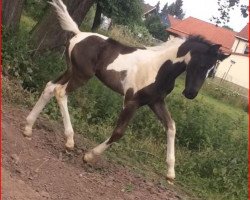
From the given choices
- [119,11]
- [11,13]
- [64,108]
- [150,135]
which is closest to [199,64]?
[64,108]

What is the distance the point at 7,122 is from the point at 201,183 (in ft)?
9.15

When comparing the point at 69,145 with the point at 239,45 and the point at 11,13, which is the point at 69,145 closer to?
the point at 11,13

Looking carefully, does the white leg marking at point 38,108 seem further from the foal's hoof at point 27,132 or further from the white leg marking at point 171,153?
the white leg marking at point 171,153

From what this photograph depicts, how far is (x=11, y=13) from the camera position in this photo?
8703 millimetres

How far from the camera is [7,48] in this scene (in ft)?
26.0

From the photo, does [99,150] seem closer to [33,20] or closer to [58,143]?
[58,143]

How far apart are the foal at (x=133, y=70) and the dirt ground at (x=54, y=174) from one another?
0.21 metres

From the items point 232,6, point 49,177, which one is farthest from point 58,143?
point 232,6

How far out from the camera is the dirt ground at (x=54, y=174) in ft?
14.6

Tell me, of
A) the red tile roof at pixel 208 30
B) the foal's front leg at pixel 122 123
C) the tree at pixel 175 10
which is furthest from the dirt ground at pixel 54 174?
the tree at pixel 175 10

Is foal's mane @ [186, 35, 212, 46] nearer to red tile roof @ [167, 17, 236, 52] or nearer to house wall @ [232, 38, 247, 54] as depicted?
red tile roof @ [167, 17, 236, 52]

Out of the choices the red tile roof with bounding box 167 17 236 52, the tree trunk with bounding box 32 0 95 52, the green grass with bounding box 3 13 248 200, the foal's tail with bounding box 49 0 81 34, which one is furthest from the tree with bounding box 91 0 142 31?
the red tile roof with bounding box 167 17 236 52

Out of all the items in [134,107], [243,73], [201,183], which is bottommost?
[243,73]

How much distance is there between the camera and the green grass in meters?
6.58
